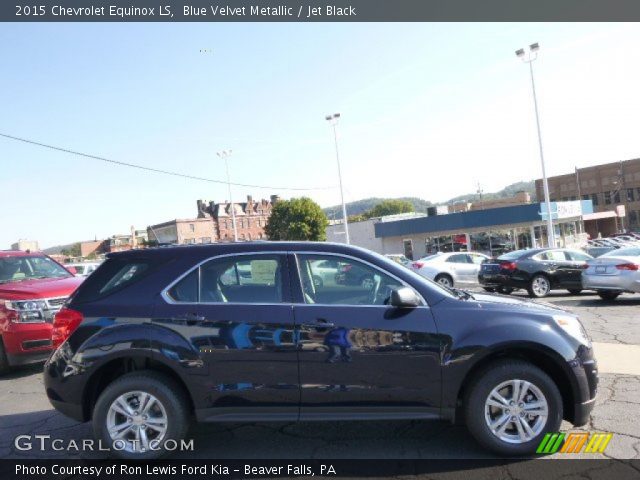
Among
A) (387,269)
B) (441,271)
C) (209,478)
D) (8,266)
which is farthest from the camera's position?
(441,271)

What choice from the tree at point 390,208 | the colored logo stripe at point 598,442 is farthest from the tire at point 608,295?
the tree at point 390,208

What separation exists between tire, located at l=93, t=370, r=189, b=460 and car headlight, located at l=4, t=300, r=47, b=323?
409 cm

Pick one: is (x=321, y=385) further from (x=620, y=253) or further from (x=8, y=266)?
(x=620, y=253)

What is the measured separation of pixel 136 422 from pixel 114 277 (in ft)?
4.00

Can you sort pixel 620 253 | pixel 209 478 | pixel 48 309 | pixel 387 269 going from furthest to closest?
pixel 620 253
pixel 48 309
pixel 387 269
pixel 209 478

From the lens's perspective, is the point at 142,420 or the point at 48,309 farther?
the point at 48,309

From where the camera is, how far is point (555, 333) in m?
4.03

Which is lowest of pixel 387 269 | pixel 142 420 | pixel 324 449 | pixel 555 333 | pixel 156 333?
pixel 324 449

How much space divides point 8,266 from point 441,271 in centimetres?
A: 1322

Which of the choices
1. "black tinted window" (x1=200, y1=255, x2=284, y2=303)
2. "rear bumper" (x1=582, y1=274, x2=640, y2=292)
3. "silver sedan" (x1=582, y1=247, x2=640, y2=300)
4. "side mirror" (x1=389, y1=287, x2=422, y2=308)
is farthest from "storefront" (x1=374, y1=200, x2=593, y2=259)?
"black tinted window" (x1=200, y1=255, x2=284, y2=303)

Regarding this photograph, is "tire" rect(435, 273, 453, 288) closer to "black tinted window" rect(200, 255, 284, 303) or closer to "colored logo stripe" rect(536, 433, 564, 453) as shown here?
"colored logo stripe" rect(536, 433, 564, 453)

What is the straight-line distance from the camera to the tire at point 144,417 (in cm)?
402

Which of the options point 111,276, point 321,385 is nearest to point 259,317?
point 321,385

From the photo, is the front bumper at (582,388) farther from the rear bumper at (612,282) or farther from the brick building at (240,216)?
the brick building at (240,216)
